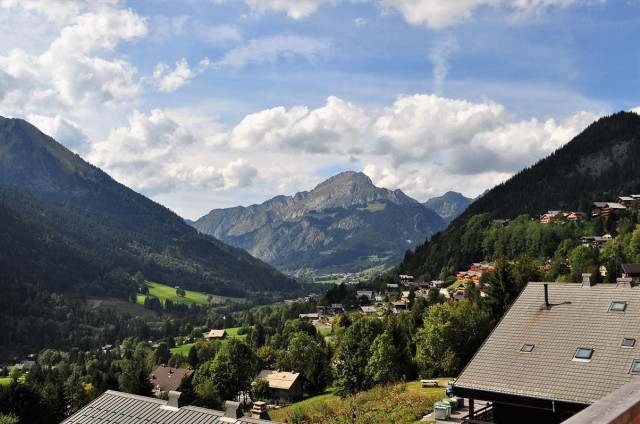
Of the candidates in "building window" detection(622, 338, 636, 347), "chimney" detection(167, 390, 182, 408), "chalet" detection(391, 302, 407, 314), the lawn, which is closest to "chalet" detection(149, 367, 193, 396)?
the lawn

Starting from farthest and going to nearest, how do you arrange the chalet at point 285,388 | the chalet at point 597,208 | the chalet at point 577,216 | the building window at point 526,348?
the chalet at point 577,216, the chalet at point 597,208, the chalet at point 285,388, the building window at point 526,348

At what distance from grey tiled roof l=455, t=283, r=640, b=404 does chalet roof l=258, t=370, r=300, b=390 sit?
6060 centimetres

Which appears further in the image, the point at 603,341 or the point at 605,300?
the point at 605,300

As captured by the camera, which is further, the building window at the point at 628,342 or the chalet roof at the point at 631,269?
the chalet roof at the point at 631,269

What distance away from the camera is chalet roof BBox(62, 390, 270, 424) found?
Answer: 23.8 metres

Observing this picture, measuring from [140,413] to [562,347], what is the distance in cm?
2082

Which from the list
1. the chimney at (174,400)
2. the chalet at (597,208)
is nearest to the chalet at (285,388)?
the chimney at (174,400)

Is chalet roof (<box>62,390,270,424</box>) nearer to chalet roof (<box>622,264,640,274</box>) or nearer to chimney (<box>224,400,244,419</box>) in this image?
chimney (<box>224,400,244,419</box>)

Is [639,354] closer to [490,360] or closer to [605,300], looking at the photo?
[605,300]

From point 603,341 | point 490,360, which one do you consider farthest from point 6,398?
point 603,341

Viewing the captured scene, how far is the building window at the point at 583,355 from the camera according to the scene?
21.8 metres

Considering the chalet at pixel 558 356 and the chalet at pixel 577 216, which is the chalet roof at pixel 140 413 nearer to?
the chalet at pixel 558 356

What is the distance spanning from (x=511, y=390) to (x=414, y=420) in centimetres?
996

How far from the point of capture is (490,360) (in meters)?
23.9
